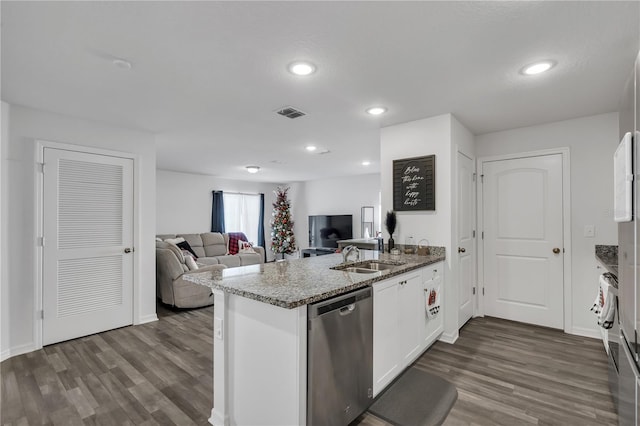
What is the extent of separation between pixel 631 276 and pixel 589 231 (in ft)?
8.60

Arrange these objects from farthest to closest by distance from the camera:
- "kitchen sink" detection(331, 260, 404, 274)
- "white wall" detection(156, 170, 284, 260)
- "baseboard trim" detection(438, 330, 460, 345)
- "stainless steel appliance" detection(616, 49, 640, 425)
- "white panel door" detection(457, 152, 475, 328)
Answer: "white wall" detection(156, 170, 284, 260) < "white panel door" detection(457, 152, 475, 328) < "baseboard trim" detection(438, 330, 460, 345) < "kitchen sink" detection(331, 260, 404, 274) < "stainless steel appliance" detection(616, 49, 640, 425)

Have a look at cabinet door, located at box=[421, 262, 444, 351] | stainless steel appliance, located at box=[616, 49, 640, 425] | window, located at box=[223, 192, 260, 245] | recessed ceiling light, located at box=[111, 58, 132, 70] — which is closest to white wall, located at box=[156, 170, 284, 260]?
window, located at box=[223, 192, 260, 245]

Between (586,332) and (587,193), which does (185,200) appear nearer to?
(587,193)

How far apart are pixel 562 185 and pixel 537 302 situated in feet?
4.55

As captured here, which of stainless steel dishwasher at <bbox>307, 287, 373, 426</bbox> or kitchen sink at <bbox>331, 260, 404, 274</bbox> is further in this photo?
kitchen sink at <bbox>331, 260, 404, 274</bbox>

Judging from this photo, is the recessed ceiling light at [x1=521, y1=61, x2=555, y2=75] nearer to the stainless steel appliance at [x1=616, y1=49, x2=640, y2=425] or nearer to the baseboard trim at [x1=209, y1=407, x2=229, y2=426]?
the stainless steel appliance at [x1=616, y1=49, x2=640, y2=425]

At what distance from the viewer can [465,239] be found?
3.62 meters

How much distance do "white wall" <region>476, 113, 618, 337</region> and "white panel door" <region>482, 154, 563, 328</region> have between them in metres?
0.14

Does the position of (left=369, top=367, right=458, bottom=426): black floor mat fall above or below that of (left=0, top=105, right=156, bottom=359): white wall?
below

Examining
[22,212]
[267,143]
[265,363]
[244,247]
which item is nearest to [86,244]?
[22,212]

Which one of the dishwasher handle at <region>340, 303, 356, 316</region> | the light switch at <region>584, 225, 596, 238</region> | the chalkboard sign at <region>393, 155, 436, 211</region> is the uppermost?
the chalkboard sign at <region>393, 155, 436, 211</region>

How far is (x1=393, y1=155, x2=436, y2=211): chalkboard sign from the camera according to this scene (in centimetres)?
331

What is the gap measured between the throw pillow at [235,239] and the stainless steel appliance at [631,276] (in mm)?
7065

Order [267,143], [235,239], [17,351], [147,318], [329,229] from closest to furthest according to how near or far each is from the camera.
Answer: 1. [17,351]
2. [147,318]
3. [267,143]
4. [235,239]
5. [329,229]
